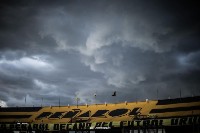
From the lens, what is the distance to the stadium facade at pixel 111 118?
73000mm

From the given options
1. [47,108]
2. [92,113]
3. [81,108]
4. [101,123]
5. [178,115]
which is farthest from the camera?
[47,108]

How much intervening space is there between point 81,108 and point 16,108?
1098 inches

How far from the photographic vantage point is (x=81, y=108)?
332 ft

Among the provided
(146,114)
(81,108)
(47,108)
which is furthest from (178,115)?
(47,108)

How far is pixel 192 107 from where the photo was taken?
77.2 m

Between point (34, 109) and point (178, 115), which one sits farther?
point (34, 109)

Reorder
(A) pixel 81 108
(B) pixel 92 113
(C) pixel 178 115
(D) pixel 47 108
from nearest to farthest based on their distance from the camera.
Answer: (C) pixel 178 115
(B) pixel 92 113
(A) pixel 81 108
(D) pixel 47 108

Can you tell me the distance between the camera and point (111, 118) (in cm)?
8619

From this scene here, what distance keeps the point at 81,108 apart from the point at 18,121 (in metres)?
22.5

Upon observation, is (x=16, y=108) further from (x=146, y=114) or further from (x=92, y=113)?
(x=146, y=114)

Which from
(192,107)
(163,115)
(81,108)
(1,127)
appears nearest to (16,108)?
(1,127)

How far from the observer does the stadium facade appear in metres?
73.0

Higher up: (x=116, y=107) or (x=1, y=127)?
(x=116, y=107)

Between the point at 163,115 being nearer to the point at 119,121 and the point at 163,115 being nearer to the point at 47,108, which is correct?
the point at 119,121
